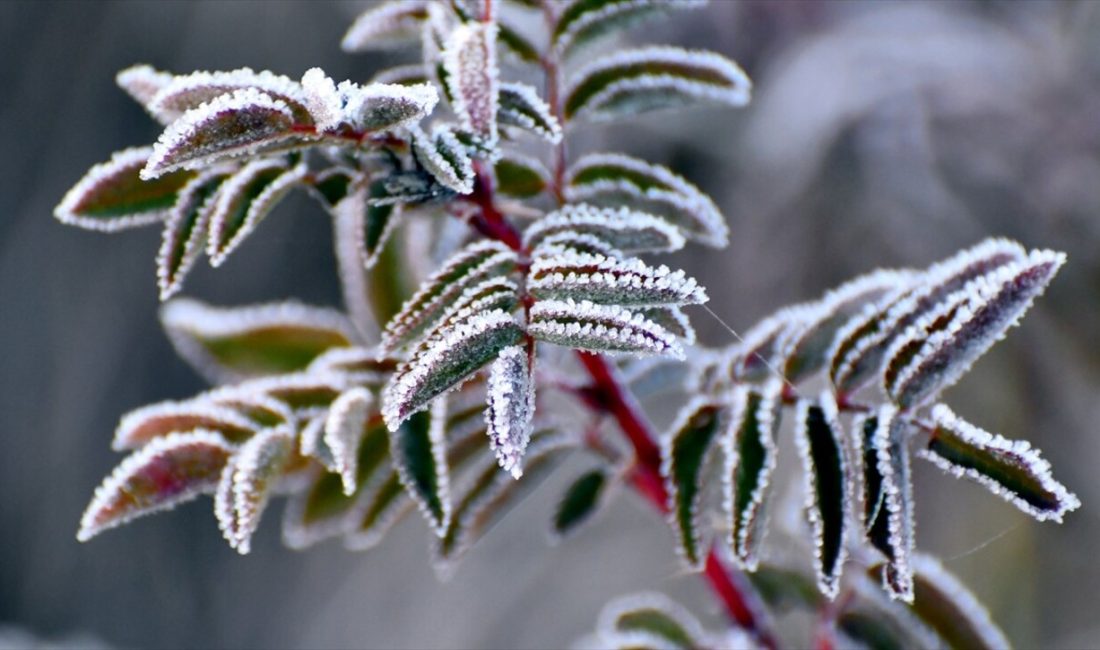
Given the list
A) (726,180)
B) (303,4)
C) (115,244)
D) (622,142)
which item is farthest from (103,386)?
(726,180)

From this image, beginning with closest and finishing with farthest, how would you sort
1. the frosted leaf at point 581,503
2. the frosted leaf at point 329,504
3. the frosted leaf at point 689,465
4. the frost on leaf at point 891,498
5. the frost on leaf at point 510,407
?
the frost on leaf at point 510,407
the frost on leaf at point 891,498
the frosted leaf at point 689,465
the frosted leaf at point 329,504
the frosted leaf at point 581,503

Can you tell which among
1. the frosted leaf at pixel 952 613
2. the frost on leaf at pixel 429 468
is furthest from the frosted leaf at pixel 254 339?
the frosted leaf at pixel 952 613

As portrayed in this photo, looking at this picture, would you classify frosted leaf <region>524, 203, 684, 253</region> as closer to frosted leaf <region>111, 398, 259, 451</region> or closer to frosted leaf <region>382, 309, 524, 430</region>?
frosted leaf <region>382, 309, 524, 430</region>

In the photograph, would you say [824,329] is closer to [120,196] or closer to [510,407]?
[510,407]

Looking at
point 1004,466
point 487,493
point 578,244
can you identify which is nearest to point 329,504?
point 487,493

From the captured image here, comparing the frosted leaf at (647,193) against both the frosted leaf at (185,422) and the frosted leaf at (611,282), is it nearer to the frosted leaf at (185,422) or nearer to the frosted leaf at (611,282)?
the frosted leaf at (611,282)

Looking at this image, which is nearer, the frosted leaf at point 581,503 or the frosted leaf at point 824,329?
the frosted leaf at point 824,329

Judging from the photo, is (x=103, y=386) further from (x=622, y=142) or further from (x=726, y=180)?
(x=726, y=180)
